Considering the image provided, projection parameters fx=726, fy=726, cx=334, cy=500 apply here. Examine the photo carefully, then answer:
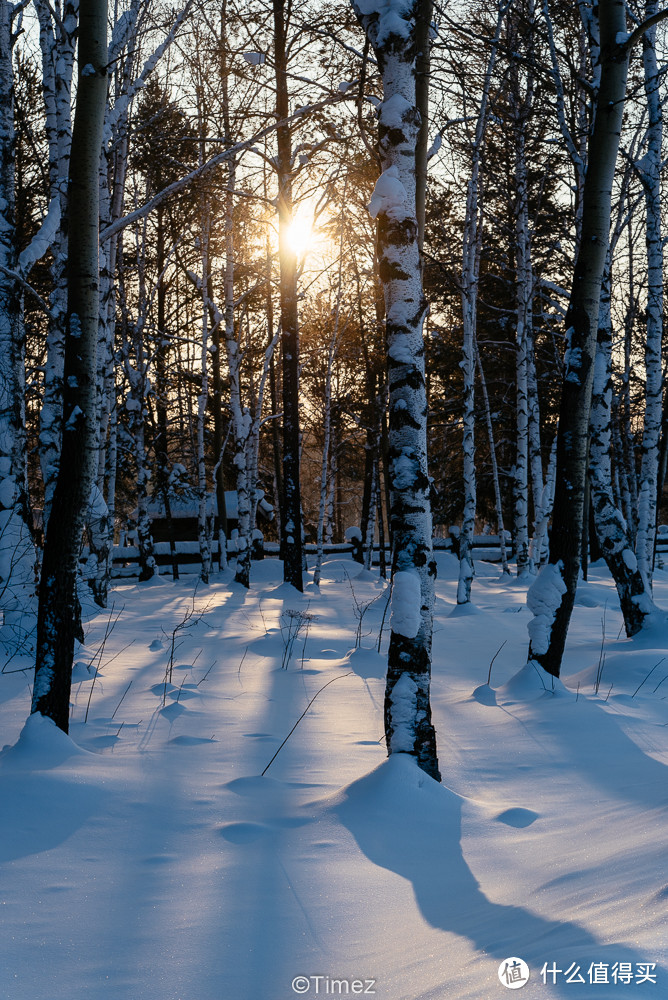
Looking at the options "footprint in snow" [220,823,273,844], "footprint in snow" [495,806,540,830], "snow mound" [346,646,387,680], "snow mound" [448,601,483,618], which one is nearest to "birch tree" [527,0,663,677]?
"snow mound" [346,646,387,680]

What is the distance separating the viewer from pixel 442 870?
2801 mm

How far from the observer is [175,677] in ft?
19.5

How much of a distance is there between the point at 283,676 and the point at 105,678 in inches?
57.0

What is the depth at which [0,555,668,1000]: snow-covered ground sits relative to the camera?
80.7 inches

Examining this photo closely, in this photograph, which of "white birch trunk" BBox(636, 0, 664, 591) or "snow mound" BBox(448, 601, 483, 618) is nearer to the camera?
"white birch trunk" BBox(636, 0, 664, 591)

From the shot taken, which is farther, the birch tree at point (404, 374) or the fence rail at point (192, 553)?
the fence rail at point (192, 553)

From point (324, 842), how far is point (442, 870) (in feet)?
1.64

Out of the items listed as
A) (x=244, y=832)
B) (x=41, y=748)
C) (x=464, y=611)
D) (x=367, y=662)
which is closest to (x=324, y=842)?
(x=244, y=832)

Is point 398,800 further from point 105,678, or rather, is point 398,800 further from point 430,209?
point 430,209

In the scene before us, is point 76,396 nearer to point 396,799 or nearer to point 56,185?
point 396,799

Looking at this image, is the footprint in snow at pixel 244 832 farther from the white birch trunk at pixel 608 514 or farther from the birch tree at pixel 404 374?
the white birch trunk at pixel 608 514

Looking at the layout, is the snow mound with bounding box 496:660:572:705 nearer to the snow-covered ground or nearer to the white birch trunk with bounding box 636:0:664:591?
the snow-covered ground

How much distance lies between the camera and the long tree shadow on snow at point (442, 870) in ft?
6.30

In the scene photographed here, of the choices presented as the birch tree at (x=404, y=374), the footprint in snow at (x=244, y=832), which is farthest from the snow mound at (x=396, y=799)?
the footprint in snow at (x=244, y=832)
